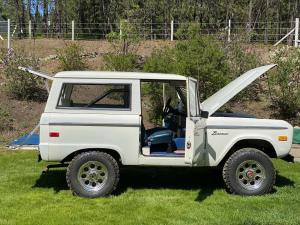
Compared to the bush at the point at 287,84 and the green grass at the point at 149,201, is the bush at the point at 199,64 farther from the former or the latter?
the green grass at the point at 149,201

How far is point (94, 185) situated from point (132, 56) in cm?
1003

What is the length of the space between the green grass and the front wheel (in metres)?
0.17

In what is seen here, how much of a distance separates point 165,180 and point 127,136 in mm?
1736

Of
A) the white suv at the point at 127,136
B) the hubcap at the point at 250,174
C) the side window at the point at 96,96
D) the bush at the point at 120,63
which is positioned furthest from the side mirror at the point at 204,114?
the bush at the point at 120,63

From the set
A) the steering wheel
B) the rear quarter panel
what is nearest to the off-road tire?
the rear quarter panel

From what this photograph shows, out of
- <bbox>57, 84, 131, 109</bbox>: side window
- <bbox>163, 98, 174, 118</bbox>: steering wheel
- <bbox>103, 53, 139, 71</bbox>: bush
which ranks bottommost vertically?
<bbox>163, 98, 174, 118</bbox>: steering wheel

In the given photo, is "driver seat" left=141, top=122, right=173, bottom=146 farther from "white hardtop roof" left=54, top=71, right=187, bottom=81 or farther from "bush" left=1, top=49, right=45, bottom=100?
"bush" left=1, top=49, right=45, bottom=100

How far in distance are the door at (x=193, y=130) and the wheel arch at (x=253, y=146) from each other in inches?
24.7

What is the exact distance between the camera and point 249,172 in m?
8.01

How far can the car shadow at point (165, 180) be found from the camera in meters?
8.52

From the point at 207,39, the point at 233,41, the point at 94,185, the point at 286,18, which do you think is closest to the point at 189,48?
the point at 207,39

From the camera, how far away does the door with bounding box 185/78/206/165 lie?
23.8 feet

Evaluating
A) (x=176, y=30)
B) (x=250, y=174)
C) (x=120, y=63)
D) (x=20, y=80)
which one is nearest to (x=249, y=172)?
(x=250, y=174)

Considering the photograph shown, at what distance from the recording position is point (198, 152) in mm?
7566
